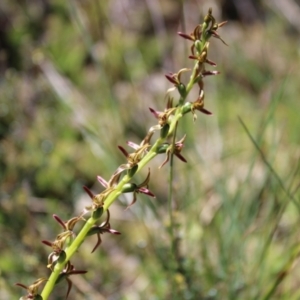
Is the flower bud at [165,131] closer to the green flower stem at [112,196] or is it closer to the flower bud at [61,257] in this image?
the green flower stem at [112,196]

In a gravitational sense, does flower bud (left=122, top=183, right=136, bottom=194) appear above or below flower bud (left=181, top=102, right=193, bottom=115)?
below

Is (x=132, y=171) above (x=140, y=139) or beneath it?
beneath

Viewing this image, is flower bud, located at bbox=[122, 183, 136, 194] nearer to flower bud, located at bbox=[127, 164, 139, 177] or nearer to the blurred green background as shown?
flower bud, located at bbox=[127, 164, 139, 177]

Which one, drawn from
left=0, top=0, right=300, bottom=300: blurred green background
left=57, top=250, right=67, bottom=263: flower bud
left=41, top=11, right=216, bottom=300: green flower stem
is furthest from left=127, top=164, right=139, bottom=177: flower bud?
left=0, top=0, right=300, bottom=300: blurred green background

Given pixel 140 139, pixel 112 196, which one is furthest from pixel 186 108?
pixel 140 139

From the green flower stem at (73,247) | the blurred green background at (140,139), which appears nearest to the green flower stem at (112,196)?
the green flower stem at (73,247)

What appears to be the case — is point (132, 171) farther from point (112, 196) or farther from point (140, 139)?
point (140, 139)

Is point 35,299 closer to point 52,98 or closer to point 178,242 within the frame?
point 178,242

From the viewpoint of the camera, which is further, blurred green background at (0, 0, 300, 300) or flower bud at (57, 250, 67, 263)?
blurred green background at (0, 0, 300, 300)
